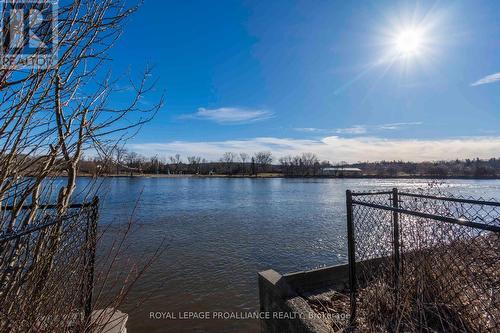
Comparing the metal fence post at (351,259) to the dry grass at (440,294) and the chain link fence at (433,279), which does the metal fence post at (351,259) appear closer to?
the chain link fence at (433,279)

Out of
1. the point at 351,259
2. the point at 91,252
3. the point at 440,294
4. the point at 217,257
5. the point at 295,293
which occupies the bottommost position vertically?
the point at 217,257

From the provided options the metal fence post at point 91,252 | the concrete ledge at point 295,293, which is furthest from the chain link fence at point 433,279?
the metal fence post at point 91,252

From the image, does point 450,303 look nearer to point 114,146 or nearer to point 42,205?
point 114,146

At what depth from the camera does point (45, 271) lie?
1929 mm

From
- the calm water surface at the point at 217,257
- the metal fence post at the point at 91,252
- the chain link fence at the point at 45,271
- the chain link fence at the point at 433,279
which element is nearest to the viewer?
the chain link fence at the point at 45,271

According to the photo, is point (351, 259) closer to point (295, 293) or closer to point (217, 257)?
point (295, 293)

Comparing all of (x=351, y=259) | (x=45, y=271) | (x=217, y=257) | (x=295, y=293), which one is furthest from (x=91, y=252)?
(x=217, y=257)

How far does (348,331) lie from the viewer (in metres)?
2.77

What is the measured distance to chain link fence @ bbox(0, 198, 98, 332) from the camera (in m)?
1.66

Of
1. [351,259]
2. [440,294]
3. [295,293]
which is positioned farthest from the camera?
[295,293]

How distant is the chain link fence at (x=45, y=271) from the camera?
1.66 m

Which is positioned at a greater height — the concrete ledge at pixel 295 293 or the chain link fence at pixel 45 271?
the chain link fence at pixel 45 271

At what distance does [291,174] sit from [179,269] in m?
100

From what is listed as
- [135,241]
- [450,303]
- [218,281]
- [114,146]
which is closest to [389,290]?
[450,303]
